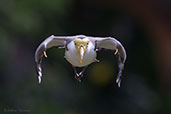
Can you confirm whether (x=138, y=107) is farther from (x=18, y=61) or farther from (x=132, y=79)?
(x=18, y=61)

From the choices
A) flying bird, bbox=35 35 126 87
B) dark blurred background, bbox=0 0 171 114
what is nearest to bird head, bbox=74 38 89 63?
flying bird, bbox=35 35 126 87

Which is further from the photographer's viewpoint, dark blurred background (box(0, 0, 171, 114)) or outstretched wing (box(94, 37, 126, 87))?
dark blurred background (box(0, 0, 171, 114))

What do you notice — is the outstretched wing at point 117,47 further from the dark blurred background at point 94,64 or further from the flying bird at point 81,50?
the dark blurred background at point 94,64

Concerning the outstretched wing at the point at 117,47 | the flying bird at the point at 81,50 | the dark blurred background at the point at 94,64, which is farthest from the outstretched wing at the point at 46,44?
the dark blurred background at the point at 94,64

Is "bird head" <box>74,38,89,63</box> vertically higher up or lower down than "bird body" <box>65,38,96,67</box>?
higher up

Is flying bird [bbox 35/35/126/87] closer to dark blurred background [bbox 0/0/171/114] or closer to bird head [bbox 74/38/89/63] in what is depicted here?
bird head [bbox 74/38/89/63]

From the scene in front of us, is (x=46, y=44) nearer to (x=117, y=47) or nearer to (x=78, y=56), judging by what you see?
(x=78, y=56)

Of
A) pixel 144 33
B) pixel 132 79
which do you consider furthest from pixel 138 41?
pixel 132 79
